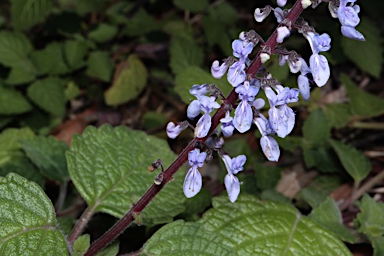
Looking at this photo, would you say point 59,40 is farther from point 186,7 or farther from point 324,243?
point 324,243

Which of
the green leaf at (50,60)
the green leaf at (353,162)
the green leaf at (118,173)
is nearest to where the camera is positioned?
the green leaf at (118,173)

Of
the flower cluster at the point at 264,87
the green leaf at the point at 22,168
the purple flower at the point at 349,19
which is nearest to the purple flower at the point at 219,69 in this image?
the flower cluster at the point at 264,87

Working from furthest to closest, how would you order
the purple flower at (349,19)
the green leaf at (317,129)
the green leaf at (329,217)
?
the green leaf at (317,129) < the green leaf at (329,217) < the purple flower at (349,19)

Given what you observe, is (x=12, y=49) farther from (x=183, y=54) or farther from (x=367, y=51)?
(x=367, y=51)

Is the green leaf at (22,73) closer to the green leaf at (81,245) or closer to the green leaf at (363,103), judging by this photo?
the green leaf at (81,245)

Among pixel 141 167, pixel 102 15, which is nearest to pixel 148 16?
pixel 102 15

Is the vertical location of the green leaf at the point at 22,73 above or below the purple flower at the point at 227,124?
below

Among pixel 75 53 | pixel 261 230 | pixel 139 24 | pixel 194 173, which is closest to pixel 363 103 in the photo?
pixel 261 230
